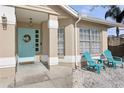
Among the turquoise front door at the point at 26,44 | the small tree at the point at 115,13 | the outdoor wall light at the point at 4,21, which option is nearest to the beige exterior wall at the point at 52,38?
the outdoor wall light at the point at 4,21

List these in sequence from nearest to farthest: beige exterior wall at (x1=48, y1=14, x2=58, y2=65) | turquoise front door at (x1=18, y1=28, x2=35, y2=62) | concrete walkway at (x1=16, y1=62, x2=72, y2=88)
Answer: concrete walkway at (x1=16, y1=62, x2=72, y2=88), beige exterior wall at (x1=48, y1=14, x2=58, y2=65), turquoise front door at (x1=18, y1=28, x2=35, y2=62)

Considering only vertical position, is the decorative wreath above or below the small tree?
below

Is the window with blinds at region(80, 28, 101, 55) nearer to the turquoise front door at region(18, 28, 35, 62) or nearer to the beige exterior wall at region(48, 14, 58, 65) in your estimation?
the beige exterior wall at region(48, 14, 58, 65)

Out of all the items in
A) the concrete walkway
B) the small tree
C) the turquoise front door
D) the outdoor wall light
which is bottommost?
the concrete walkway

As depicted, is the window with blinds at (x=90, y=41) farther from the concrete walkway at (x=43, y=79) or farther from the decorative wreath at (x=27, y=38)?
the decorative wreath at (x=27, y=38)

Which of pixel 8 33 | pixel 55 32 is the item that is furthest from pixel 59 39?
pixel 8 33

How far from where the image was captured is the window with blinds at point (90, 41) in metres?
8.68

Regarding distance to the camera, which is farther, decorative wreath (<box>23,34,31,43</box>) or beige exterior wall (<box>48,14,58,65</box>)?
decorative wreath (<box>23,34,31,43</box>)

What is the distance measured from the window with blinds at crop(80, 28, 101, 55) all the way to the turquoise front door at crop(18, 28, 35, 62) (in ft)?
10.9

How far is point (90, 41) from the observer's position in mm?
9109

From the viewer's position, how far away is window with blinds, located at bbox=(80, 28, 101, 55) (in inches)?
342

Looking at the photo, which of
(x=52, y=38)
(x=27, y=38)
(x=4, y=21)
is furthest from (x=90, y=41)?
(x=4, y=21)

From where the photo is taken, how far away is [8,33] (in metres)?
5.25

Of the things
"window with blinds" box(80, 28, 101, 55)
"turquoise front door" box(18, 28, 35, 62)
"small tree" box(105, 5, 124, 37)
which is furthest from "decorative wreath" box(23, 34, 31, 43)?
"small tree" box(105, 5, 124, 37)
